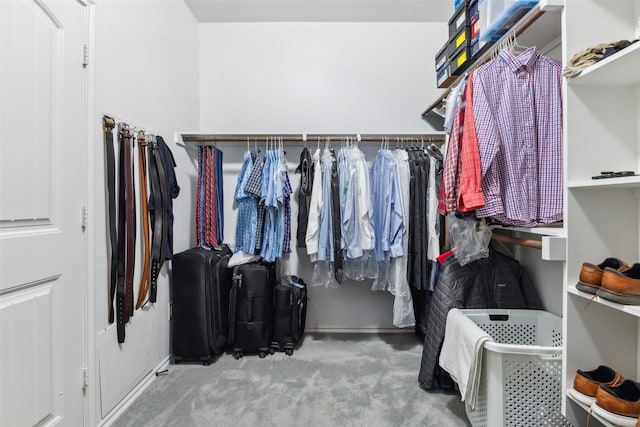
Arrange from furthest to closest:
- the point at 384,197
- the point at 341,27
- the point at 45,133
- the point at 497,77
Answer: the point at 341,27, the point at 384,197, the point at 497,77, the point at 45,133

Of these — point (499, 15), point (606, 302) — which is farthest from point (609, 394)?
point (499, 15)

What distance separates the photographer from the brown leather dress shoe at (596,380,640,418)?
2.86 ft

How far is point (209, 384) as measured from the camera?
72.4 inches

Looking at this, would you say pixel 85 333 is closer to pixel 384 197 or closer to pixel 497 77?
pixel 384 197

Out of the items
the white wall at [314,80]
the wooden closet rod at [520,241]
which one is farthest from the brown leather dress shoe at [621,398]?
the white wall at [314,80]

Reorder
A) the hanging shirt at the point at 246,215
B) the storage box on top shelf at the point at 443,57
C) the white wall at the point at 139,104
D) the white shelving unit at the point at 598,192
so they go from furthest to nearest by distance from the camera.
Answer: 1. the hanging shirt at the point at 246,215
2. the storage box on top shelf at the point at 443,57
3. the white wall at the point at 139,104
4. the white shelving unit at the point at 598,192

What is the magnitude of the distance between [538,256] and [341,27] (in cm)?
242

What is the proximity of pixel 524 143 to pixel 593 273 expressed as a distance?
58cm

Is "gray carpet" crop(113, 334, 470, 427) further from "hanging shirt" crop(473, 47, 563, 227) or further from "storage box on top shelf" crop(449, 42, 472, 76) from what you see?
"storage box on top shelf" crop(449, 42, 472, 76)

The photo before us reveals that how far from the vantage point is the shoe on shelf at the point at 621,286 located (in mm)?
887

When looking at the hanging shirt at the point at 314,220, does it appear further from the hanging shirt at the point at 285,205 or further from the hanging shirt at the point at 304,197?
the hanging shirt at the point at 285,205

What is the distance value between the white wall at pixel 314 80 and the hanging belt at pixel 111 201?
1.19 m

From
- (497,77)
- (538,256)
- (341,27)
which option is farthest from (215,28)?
(538,256)

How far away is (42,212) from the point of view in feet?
3.86
